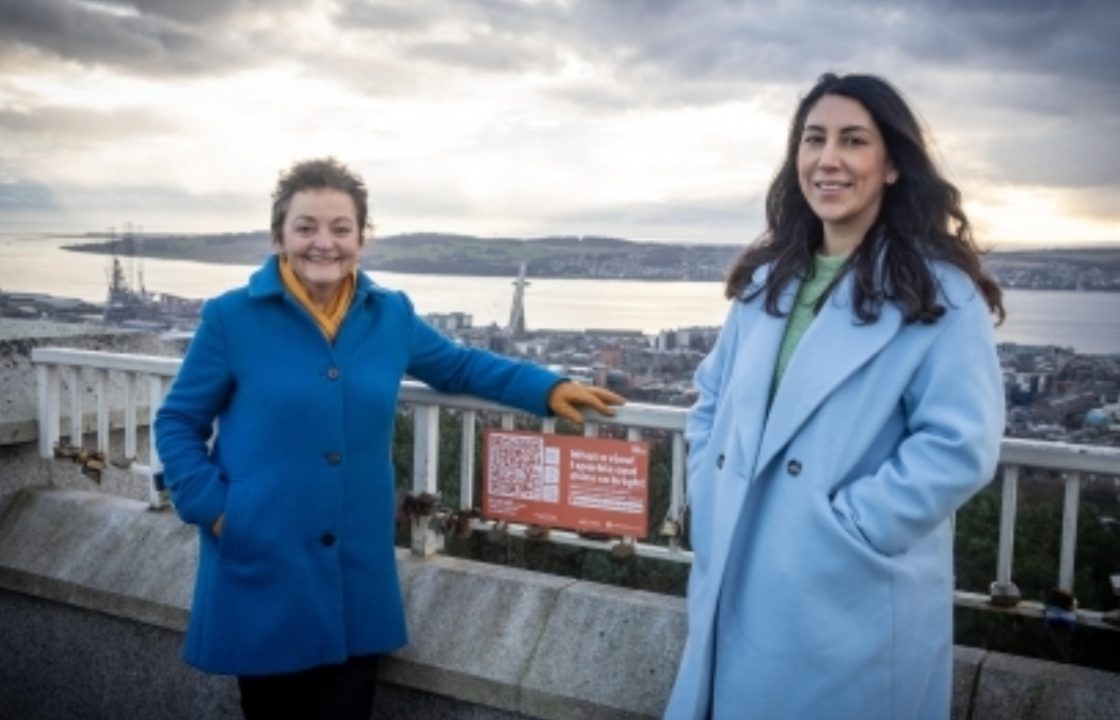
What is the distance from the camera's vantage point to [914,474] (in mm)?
2148

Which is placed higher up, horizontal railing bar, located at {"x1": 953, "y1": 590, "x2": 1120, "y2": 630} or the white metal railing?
the white metal railing

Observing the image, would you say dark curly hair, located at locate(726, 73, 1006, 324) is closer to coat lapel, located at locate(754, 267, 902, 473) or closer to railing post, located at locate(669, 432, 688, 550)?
coat lapel, located at locate(754, 267, 902, 473)

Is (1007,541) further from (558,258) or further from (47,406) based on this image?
(558,258)

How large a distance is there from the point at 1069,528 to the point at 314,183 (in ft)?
7.94

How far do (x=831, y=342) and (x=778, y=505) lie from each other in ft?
1.29

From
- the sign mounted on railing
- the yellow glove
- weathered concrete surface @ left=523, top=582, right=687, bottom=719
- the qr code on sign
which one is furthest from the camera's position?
the qr code on sign

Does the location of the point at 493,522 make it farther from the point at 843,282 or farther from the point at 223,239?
the point at 223,239

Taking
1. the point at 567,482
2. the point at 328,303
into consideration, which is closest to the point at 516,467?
the point at 567,482

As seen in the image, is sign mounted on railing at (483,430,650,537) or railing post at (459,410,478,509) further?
railing post at (459,410,478,509)

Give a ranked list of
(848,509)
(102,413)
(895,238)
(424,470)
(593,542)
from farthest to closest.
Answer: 1. (102,413)
2. (424,470)
3. (593,542)
4. (895,238)
5. (848,509)

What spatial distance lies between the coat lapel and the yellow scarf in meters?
1.39

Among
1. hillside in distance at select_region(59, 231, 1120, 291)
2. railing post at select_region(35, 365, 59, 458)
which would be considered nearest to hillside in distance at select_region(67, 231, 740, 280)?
hillside in distance at select_region(59, 231, 1120, 291)

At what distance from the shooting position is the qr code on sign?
3.67m

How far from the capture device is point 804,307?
251 centimetres
